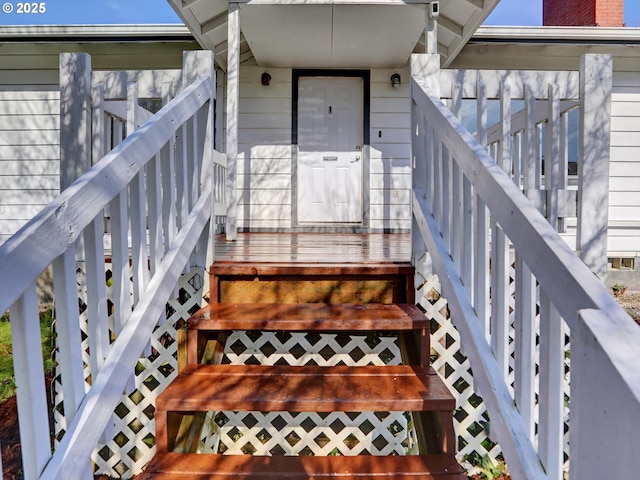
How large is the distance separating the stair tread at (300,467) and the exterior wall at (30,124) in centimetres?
520

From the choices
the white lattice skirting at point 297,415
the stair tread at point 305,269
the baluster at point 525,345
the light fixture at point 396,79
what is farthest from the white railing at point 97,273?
the light fixture at point 396,79

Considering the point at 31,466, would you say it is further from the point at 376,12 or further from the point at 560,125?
the point at 376,12

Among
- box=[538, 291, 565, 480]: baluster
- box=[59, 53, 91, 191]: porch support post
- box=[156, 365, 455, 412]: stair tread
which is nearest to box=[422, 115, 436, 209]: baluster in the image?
box=[156, 365, 455, 412]: stair tread

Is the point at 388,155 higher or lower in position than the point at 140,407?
higher

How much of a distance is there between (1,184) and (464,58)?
244 inches

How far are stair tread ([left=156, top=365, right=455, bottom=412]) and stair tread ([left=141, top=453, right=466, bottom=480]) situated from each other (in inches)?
6.6

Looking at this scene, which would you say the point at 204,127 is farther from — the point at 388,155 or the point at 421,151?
the point at 388,155

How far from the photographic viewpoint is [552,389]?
1.13 m

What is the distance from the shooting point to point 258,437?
3186 millimetres

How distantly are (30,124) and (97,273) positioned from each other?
18.0 feet

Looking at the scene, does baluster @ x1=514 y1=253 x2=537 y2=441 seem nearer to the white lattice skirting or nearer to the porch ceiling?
the white lattice skirting

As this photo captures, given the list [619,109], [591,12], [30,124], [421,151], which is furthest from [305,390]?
[591,12]

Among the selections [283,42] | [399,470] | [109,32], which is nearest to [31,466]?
[399,470]

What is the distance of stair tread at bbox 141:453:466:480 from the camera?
1419 millimetres
